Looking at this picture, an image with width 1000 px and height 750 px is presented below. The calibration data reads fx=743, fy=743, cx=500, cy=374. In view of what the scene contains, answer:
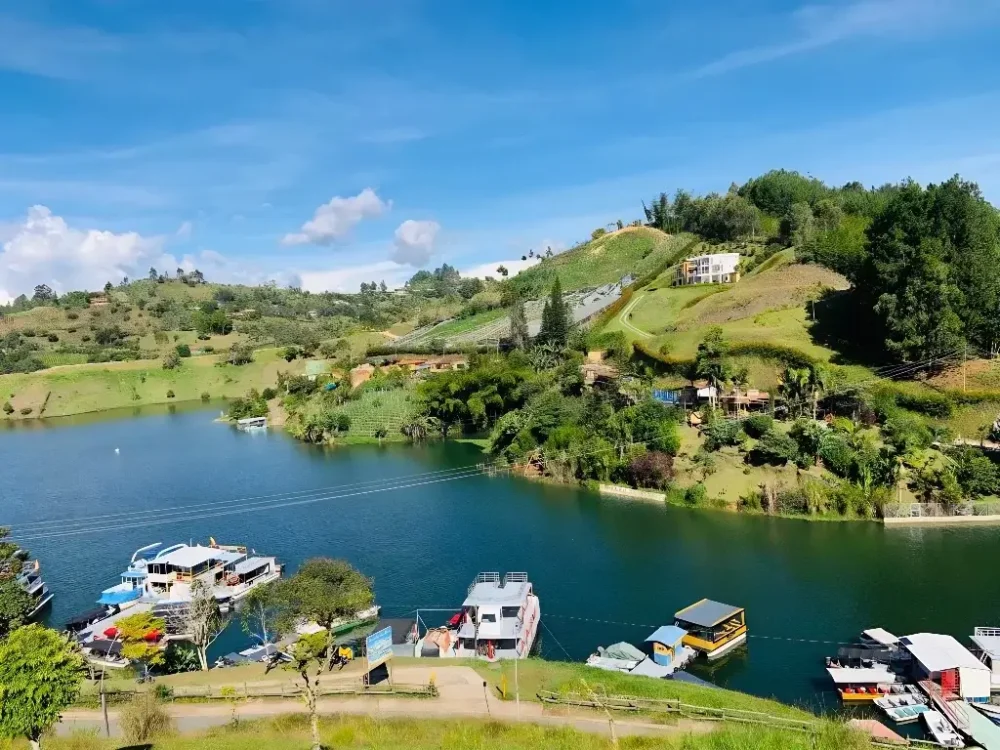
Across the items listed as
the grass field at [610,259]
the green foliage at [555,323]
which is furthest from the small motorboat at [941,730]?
the grass field at [610,259]

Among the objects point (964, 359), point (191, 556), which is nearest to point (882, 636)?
point (191, 556)

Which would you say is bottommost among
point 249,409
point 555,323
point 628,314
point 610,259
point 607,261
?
point 249,409

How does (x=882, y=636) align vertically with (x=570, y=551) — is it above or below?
below

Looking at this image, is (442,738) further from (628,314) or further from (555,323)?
A: (628,314)

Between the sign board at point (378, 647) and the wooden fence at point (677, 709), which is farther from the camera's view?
the sign board at point (378, 647)

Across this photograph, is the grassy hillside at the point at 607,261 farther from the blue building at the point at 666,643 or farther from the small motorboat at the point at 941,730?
the small motorboat at the point at 941,730

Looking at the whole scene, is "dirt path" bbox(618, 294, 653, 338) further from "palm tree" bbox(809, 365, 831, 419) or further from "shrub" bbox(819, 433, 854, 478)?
"shrub" bbox(819, 433, 854, 478)

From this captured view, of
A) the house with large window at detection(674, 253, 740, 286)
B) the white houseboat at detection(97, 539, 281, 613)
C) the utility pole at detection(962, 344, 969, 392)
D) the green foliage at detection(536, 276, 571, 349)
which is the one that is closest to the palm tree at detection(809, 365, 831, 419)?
the utility pole at detection(962, 344, 969, 392)

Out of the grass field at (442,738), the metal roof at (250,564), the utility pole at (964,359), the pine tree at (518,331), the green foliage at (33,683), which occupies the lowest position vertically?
the metal roof at (250,564)
